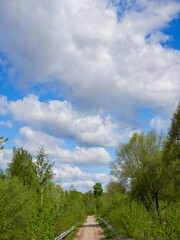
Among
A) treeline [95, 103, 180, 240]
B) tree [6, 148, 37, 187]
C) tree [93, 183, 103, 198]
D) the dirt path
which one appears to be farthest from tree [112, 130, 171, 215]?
tree [93, 183, 103, 198]

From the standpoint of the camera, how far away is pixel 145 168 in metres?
25.2

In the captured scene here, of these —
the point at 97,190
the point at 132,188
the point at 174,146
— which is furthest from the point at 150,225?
the point at 97,190

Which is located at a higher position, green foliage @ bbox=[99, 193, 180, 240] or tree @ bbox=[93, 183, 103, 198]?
tree @ bbox=[93, 183, 103, 198]

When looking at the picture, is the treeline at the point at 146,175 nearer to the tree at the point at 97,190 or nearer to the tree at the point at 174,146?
the tree at the point at 174,146

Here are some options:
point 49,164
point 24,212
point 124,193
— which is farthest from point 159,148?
point 24,212

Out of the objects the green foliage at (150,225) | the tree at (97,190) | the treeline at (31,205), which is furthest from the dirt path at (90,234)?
the tree at (97,190)

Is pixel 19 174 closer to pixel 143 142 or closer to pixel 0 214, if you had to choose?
pixel 143 142

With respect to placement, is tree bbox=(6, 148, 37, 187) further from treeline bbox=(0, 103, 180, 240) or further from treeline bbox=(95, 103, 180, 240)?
treeline bbox=(95, 103, 180, 240)

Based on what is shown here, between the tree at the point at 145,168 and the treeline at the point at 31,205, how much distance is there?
729 centimetres

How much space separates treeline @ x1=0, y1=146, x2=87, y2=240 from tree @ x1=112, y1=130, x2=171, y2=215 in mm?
7293

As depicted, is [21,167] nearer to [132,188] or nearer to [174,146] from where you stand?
[132,188]

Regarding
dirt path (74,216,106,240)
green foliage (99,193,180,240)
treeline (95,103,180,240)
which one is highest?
treeline (95,103,180,240)

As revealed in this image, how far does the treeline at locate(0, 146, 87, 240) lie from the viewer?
433 inches

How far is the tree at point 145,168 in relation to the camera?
2422cm
